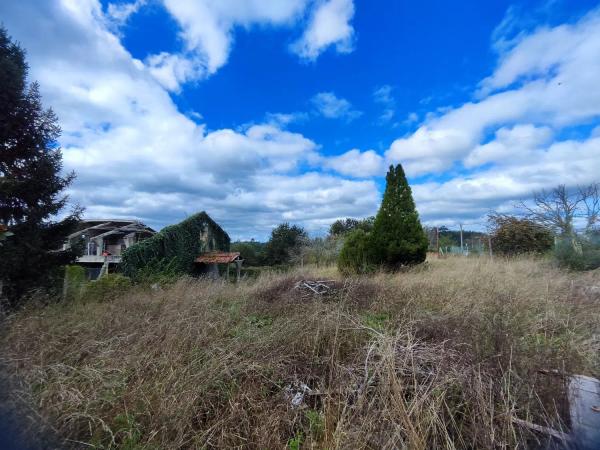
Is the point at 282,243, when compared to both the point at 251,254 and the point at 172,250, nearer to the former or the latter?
the point at 251,254

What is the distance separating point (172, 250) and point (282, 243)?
16.4 m

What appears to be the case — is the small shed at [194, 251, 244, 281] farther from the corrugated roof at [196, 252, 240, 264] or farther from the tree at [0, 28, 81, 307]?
the tree at [0, 28, 81, 307]

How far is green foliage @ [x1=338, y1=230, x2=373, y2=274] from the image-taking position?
11.5 meters

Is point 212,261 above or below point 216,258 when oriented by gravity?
below

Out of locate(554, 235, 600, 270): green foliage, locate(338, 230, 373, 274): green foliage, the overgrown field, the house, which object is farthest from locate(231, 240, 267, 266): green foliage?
the overgrown field

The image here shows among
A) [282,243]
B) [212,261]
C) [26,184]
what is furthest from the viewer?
[282,243]

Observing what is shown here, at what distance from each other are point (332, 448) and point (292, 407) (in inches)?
23.1

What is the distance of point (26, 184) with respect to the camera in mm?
6629

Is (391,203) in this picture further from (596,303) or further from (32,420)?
(32,420)

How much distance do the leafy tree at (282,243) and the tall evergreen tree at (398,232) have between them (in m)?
18.5

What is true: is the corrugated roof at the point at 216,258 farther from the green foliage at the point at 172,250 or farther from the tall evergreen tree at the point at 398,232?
the tall evergreen tree at the point at 398,232

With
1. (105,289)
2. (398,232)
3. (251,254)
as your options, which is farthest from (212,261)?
(251,254)

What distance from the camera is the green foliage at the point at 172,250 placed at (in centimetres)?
1347

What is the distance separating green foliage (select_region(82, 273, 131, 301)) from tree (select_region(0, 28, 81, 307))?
0.88m
